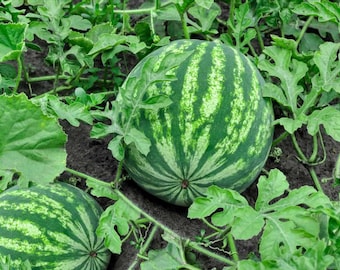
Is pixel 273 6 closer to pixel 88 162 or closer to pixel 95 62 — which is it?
pixel 95 62

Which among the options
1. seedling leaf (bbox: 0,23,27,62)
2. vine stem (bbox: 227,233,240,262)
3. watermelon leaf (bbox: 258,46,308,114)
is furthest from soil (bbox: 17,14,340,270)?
seedling leaf (bbox: 0,23,27,62)

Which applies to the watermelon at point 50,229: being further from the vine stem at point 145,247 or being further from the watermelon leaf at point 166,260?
the watermelon leaf at point 166,260

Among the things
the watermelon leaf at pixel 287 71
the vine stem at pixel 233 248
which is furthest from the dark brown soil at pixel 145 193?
the watermelon leaf at pixel 287 71

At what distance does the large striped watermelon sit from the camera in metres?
2.36

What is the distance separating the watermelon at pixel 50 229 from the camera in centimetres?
224

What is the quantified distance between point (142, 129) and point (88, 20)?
801 millimetres

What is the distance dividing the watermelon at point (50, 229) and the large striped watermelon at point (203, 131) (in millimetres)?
272

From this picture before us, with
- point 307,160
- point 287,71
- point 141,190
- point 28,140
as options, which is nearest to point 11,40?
point 28,140

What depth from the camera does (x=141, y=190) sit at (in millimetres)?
2691

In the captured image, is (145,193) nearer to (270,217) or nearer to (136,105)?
(136,105)

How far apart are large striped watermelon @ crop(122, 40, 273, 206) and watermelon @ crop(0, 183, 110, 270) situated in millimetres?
272

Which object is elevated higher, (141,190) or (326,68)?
(326,68)

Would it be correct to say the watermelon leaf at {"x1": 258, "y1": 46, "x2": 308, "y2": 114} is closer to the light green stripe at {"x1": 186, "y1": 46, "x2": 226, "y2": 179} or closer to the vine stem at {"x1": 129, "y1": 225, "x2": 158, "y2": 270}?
the light green stripe at {"x1": 186, "y1": 46, "x2": 226, "y2": 179}

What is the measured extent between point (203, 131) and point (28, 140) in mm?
624
